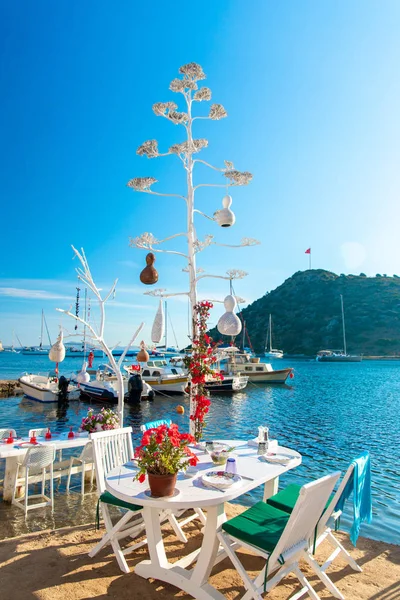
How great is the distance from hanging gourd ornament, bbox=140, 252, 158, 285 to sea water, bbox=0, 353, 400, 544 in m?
3.55

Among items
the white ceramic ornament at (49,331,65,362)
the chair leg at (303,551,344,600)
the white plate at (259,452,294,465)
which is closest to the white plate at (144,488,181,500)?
the chair leg at (303,551,344,600)

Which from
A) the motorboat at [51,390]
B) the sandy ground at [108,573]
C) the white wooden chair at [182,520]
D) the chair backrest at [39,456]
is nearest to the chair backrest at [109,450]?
the white wooden chair at [182,520]

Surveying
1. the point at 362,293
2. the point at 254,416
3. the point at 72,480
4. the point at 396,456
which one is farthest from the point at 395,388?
the point at 362,293

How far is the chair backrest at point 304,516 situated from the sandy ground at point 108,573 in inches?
27.0

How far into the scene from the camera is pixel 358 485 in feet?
12.3

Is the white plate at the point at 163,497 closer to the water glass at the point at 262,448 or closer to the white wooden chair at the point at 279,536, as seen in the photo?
the white wooden chair at the point at 279,536

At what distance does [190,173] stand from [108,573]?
557cm

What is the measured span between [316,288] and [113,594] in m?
113

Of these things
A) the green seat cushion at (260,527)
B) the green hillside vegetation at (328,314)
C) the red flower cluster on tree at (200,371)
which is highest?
the green hillside vegetation at (328,314)

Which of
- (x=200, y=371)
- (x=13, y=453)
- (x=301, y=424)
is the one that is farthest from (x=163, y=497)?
(x=301, y=424)

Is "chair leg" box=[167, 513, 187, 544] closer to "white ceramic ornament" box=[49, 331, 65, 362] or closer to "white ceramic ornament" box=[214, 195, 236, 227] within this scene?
"white ceramic ornament" box=[214, 195, 236, 227]

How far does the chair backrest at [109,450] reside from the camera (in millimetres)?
4305

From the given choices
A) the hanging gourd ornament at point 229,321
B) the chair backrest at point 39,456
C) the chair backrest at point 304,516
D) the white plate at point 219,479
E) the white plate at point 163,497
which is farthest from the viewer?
the hanging gourd ornament at point 229,321

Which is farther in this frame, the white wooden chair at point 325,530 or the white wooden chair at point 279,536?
the white wooden chair at point 325,530
